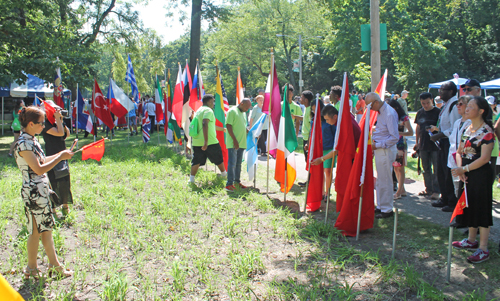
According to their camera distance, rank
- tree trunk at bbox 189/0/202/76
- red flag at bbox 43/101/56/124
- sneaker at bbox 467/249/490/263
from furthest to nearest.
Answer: tree trunk at bbox 189/0/202/76 → red flag at bbox 43/101/56/124 → sneaker at bbox 467/249/490/263

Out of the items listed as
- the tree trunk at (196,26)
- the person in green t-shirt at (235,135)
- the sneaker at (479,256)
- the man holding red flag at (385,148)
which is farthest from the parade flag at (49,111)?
the tree trunk at (196,26)

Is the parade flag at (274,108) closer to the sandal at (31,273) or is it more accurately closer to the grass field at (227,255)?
the grass field at (227,255)

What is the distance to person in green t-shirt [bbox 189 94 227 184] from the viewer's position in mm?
7387

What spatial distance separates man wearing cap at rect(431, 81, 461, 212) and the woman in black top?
5544 millimetres

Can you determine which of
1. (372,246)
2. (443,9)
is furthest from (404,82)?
(372,246)

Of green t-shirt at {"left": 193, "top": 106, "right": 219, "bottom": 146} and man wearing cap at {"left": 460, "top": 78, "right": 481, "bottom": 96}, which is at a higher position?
man wearing cap at {"left": 460, "top": 78, "right": 481, "bottom": 96}

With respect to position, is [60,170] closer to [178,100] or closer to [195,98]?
[195,98]

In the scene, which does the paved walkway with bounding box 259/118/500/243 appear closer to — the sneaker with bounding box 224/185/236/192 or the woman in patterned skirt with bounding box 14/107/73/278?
the sneaker with bounding box 224/185/236/192

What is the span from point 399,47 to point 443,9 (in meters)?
20.2

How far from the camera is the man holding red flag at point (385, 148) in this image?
5.26 m

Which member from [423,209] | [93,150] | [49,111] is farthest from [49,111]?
[423,209]

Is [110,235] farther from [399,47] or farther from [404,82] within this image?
[404,82]

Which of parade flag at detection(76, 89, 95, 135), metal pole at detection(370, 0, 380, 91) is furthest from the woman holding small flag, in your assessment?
parade flag at detection(76, 89, 95, 135)

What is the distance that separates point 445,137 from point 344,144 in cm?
198
